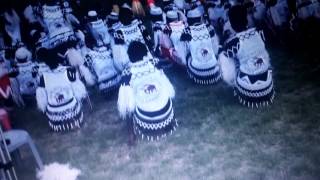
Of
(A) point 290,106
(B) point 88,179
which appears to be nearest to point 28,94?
(B) point 88,179

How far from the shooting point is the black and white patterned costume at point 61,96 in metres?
6.80

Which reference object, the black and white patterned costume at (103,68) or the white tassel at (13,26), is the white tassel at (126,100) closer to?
the black and white patterned costume at (103,68)

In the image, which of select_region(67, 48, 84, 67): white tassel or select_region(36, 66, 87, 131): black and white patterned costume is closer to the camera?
select_region(36, 66, 87, 131): black and white patterned costume

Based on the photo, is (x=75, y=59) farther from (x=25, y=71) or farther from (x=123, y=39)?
(x=25, y=71)

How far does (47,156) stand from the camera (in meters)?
6.64

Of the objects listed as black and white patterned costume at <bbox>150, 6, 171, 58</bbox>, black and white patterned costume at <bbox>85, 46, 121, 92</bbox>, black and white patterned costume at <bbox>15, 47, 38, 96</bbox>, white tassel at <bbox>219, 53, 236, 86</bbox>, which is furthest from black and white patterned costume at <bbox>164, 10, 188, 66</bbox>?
black and white patterned costume at <bbox>15, 47, 38, 96</bbox>

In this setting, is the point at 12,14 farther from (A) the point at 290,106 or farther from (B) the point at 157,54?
(A) the point at 290,106

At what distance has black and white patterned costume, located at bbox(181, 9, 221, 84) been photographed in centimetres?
738

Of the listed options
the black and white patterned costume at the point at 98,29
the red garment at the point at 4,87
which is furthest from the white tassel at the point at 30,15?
the red garment at the point at 4,87

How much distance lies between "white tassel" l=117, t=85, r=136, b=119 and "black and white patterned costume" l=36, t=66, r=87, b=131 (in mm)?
1160

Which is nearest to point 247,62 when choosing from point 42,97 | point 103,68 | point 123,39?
point 123,39

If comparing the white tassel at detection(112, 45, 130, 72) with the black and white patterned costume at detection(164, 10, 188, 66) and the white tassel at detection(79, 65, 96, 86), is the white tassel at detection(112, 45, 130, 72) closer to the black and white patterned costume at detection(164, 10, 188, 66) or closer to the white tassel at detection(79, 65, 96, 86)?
the white tassel at detection(79, 65, 96, 86)

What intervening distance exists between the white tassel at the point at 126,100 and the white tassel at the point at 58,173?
107 centimetres

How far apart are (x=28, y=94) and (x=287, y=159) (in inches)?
209
